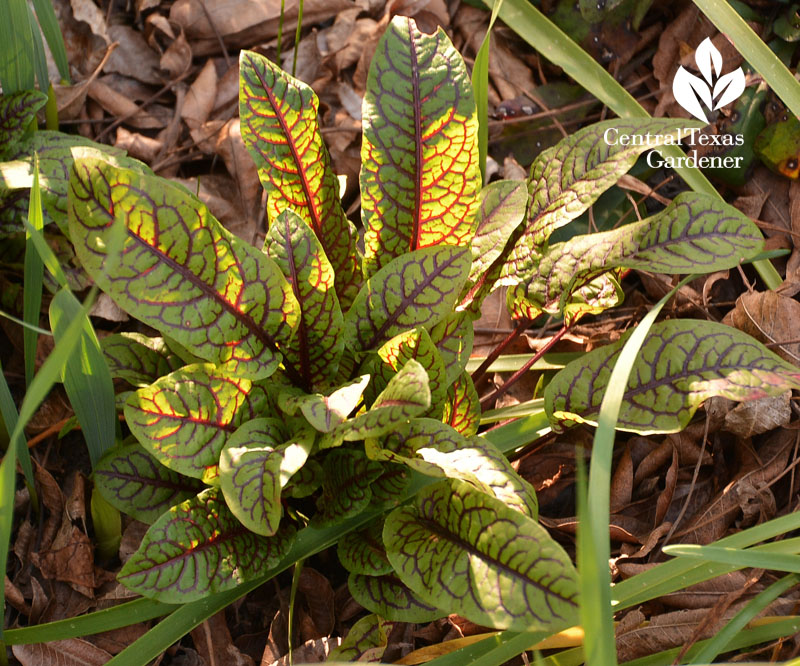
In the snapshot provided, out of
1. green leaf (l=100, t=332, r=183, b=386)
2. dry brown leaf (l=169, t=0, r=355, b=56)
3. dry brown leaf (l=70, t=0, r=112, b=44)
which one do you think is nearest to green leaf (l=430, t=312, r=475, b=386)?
green leaf (l=100, t=332, r=183, b=386)

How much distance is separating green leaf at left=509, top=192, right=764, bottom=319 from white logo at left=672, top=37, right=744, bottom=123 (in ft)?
1.89

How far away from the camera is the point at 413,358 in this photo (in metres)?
1.19

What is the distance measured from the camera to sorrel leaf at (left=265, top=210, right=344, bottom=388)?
1.21 m

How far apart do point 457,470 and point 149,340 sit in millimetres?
683

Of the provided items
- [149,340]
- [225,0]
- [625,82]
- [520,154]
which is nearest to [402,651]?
[149,340]

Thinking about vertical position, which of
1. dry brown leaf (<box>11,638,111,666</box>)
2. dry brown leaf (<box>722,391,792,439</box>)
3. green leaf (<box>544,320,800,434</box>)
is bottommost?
dry brown leaf (<box>11,638,111,666</box>)

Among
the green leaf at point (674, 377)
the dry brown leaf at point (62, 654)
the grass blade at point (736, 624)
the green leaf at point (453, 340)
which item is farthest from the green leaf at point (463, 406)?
the dry brown leaf at point (62, 654)

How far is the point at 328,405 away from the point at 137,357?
463 millimetres

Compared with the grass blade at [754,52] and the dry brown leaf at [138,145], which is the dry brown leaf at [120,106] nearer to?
the dry brown leaf at [138,145]

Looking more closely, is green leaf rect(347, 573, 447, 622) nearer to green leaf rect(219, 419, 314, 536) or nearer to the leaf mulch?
the leaf mulch

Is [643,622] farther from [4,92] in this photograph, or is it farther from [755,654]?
[4,92]

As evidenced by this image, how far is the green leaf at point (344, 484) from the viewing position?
1.23 meters

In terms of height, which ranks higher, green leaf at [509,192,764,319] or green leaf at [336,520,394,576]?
green leaf at [509,192,764,319]

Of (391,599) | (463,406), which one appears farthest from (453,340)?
(391,599)
